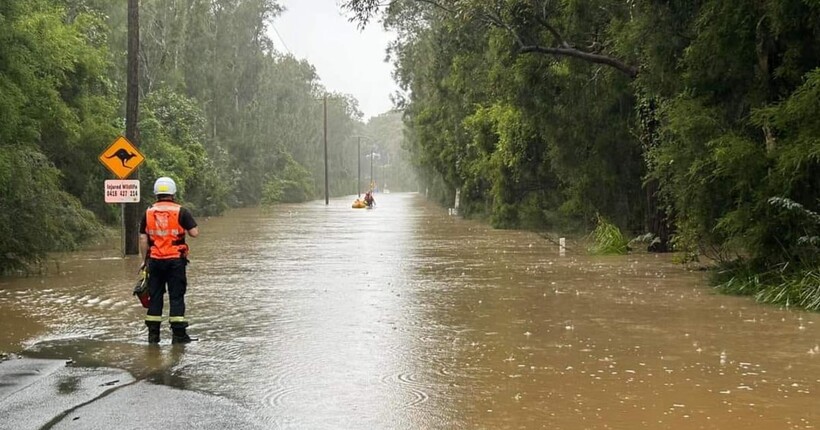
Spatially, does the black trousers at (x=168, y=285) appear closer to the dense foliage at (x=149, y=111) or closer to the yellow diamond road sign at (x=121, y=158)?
the dense foliage at (x=149, y=111)

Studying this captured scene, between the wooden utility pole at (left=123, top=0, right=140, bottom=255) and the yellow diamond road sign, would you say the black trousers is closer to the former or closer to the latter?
the yellow diamond road sign

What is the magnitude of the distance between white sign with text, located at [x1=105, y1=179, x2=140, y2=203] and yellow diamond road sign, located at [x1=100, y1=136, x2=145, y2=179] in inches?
6.5

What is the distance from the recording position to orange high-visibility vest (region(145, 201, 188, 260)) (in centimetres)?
991

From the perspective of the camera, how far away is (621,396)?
7.24 m

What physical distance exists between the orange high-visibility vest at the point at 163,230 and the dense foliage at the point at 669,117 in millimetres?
7898

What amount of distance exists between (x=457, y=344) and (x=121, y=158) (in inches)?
523

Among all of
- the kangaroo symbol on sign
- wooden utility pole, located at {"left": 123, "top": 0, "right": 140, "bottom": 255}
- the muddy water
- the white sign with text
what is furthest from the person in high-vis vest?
wooden utility pole, located at {"left": 123, "top": 0, "right": 140, "bottom": 255}

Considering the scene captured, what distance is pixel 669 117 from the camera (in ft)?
49.6

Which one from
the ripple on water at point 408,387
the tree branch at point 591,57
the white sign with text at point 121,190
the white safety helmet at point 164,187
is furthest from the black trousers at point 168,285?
the tree branch at point 591,57

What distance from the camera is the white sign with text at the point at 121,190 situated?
20422mm

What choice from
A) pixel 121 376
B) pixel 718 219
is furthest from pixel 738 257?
pixel 121 376

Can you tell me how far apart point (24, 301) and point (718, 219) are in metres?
10.8

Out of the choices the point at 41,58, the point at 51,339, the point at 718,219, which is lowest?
the point at 51,339

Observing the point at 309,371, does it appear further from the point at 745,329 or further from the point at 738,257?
the point at 738,257
